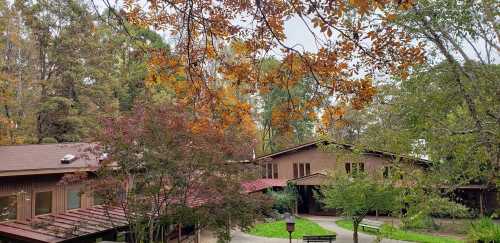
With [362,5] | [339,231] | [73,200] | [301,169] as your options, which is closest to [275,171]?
[301,169]

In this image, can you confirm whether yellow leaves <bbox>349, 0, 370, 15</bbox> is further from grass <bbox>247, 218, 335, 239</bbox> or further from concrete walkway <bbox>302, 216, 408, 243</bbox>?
grass <bbox>247, 218, 335, 239</bbox>

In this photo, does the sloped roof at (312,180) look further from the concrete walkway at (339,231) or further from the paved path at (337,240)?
the paved path at (337,240)

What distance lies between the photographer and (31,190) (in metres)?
13.3

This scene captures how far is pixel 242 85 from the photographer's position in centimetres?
433

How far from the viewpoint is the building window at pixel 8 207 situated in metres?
12.3

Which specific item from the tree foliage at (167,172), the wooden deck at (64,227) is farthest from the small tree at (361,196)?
the wooden deck at (64,227)

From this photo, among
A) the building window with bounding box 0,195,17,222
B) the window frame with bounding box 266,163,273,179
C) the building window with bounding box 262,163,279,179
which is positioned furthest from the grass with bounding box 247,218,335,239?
the building window with bounding box 0,195,17,222

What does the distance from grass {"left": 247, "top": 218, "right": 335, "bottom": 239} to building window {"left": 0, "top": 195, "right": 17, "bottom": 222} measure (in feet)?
35.1

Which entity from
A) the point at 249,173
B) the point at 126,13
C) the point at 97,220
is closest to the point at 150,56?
the point at 126,13

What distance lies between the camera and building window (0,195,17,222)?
483 inches

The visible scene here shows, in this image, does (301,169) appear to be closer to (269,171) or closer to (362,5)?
(269,171)

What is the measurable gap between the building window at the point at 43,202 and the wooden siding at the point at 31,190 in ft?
0.41

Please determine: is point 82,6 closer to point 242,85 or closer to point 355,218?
point 355,218

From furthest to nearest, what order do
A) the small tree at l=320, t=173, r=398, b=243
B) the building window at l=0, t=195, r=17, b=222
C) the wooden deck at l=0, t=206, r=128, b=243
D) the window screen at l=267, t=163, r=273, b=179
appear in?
the window screen at l=267, t=163, r=273, b=179 < the small tree at l=320, t=173, r=398, b=243 < the building window at l=0, t=195, r=17, b=222 < the wooden deck at l=0, t=206, r=128, b=243
